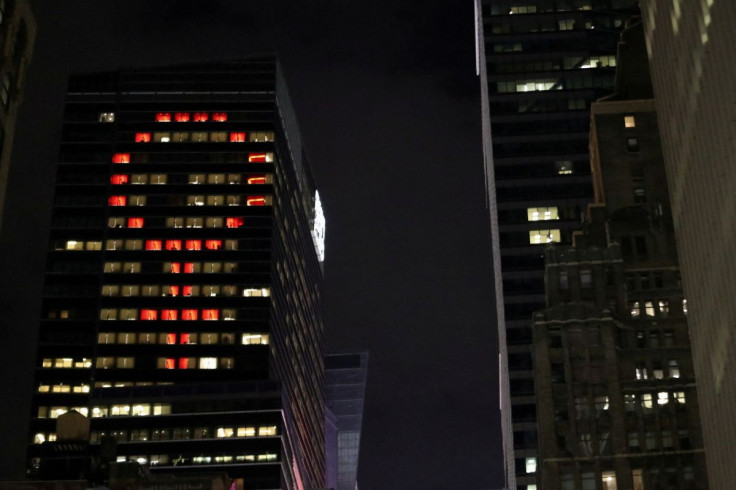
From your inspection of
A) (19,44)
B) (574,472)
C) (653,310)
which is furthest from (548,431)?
(19,44)

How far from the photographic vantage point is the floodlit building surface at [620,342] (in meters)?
127

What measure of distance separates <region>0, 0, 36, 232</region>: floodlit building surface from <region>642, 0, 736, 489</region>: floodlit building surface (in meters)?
44.5

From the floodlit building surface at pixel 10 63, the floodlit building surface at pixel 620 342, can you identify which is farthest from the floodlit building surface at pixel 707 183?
the floodlit building surface at pixel 10 63

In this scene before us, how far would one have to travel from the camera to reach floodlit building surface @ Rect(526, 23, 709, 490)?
127 meters

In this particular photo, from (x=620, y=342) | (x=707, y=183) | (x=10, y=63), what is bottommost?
(x=620, y=342)

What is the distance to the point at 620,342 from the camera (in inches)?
5285

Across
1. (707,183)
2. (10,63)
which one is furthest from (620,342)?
(10,63)

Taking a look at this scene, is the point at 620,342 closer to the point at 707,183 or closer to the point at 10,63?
the point at 707,183

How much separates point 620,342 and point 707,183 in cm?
4950

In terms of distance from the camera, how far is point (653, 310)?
136000mm

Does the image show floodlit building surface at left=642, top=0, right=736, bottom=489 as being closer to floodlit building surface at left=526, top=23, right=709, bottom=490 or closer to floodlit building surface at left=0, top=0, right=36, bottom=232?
floodlit building surface at left=526, top=23, right=709, bottom=490

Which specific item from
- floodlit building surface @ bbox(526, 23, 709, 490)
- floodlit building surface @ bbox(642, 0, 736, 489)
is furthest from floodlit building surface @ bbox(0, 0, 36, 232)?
floodlit building surface @ bbox(526, 23, 709, 490)

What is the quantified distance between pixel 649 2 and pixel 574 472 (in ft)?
163

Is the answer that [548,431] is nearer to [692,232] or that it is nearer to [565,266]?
[565,266]
